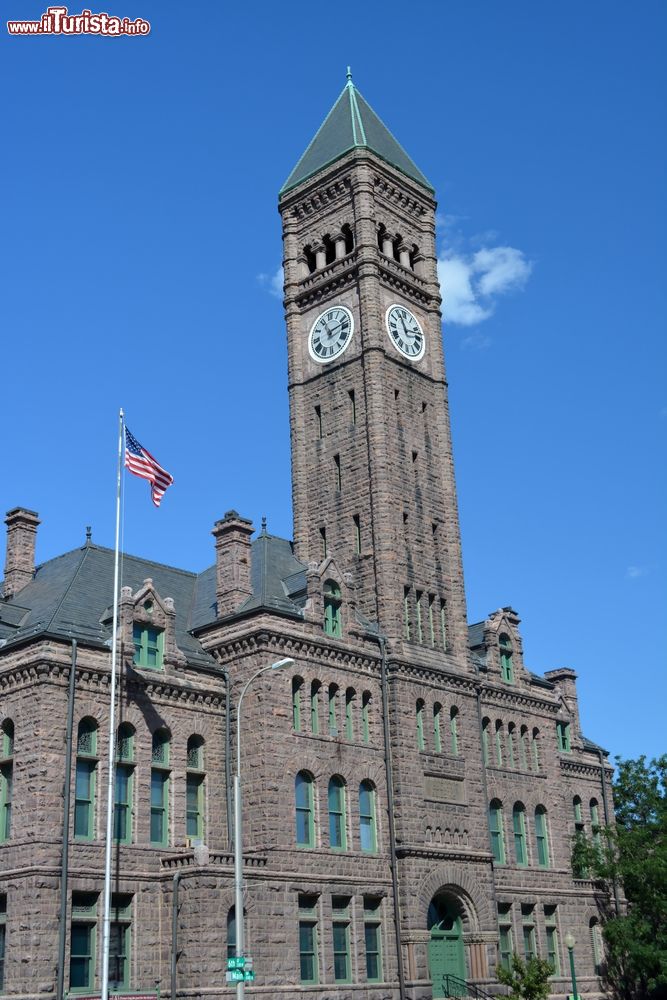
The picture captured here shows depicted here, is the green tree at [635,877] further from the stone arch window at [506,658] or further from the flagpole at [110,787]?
the flagpole at [110,787]

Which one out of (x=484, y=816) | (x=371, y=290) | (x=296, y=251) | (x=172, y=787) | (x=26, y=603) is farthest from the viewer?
(x=296, y=251)

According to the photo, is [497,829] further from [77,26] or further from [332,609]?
[77,26]

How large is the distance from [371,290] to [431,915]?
26.2 metres

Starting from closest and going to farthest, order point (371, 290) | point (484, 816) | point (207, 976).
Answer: point (207, 976) → point (484, 816) → point (371, 290)

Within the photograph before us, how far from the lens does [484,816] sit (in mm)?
49188

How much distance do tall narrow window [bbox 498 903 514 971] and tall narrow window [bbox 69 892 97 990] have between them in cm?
1936

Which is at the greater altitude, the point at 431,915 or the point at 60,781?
the point at 60,781

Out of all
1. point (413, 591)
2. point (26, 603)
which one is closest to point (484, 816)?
point (413, 591)

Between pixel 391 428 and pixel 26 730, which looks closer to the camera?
pixel 26 730

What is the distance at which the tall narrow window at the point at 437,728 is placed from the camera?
158 ft

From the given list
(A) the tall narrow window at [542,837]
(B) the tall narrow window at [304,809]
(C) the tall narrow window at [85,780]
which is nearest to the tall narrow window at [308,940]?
(B) the tall narrow window at [304,809]

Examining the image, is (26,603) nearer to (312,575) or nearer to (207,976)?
(312,575)

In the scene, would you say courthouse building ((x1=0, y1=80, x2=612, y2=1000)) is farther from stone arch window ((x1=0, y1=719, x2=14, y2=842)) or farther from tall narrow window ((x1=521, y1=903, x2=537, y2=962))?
tall narrow window ((x1=521, y1=903, x2=537, y2=962))

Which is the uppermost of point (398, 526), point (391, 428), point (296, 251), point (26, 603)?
point (296, 251)
